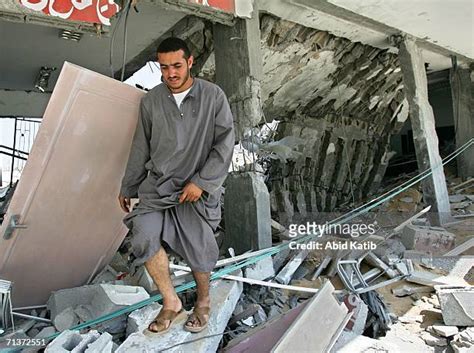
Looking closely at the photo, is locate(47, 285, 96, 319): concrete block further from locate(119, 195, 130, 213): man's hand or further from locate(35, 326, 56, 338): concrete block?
locate(119, 195, 130, 213): man's hand

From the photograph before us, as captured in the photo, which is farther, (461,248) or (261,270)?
(461,248)

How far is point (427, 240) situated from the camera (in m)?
5.04

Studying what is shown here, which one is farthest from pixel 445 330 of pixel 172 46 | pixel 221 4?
pixel 221 4

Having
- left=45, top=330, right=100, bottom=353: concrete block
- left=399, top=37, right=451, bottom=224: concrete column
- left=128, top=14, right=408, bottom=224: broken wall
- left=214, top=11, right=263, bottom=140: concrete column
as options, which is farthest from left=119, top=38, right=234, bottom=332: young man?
left=399, top=37, right=451, bottom=224: concrete column

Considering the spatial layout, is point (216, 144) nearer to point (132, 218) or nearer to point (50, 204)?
point (132, 218)

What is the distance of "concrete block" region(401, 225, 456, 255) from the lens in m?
4.99

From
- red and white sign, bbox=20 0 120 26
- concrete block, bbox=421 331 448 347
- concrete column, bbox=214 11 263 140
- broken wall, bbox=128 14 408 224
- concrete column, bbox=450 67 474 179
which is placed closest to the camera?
concrete block, bbox=421 331 448 347

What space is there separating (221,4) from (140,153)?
2.24 meters

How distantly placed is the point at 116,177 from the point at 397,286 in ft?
9.53

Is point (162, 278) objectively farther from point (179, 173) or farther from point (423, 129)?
point (423, 129)

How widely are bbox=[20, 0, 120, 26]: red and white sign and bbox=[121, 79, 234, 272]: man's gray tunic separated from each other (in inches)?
54.1

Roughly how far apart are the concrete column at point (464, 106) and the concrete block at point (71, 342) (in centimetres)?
861

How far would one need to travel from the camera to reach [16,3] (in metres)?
3.21

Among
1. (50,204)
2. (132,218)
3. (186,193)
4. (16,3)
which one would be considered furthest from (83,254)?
(16,3)
